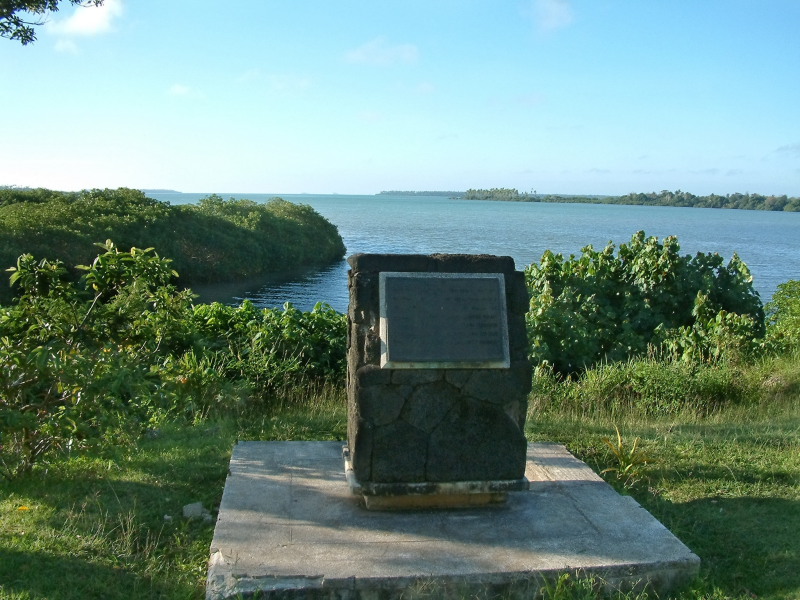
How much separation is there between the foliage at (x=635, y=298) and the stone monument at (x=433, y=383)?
600 cm

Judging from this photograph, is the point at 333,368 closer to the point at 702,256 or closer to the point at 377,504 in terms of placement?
the point at 377,504

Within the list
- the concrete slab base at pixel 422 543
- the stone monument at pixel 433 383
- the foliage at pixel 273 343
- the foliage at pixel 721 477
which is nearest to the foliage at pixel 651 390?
the foliage at pixel 721 477

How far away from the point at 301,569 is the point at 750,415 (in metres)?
5.76

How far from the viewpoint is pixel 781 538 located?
4.58 meters

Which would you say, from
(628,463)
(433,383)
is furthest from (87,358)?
(628,463)

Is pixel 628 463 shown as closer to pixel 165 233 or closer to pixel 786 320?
pixel 786 320

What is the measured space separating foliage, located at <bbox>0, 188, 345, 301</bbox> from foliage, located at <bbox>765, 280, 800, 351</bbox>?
696 inches

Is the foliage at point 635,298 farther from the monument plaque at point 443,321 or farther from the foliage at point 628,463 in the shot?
the monument plaque at point 443,321

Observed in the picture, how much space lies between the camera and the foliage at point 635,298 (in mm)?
10719

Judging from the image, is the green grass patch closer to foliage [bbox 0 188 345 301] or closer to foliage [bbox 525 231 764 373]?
foliage [bbox 525 231 764 373]

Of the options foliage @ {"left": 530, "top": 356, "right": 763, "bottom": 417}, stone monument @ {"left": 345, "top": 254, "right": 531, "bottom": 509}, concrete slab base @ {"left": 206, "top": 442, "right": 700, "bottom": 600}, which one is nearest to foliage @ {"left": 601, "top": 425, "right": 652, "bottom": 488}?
concrete slab base @ {"left": 206, "top": 442, "right": 700, "bottom": 600}

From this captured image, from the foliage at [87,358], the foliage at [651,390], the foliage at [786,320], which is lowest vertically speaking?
the foliage at [651,390]

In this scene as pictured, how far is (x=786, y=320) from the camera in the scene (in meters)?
11.0

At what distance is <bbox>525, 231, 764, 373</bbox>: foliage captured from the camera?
10.7 meters
